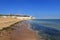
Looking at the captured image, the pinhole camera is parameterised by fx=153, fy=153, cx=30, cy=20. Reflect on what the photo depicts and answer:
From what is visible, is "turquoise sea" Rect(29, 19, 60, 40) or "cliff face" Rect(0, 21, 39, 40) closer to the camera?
"cliff face" Rect(0, 21, 39, 40)

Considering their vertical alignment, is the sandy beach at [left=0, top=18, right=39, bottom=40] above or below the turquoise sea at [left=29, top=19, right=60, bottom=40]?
above

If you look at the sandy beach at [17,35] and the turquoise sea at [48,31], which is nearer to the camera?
the sandy beach at [17,35]

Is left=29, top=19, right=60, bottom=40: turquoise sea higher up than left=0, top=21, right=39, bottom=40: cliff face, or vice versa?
left=0, top=21, right=39, bottom=40: cliff face

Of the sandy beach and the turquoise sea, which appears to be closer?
the sandy beach

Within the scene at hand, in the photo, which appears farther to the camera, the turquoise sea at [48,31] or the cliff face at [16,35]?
the turquoise sea at [48,31]

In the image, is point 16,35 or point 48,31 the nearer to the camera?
point 16,35

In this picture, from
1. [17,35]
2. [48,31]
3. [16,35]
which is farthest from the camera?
[48,31]

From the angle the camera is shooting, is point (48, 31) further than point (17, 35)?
Yes

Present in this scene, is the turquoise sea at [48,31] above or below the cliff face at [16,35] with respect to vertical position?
below

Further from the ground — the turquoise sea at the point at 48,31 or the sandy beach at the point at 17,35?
the sandy beach at the point at 17,35

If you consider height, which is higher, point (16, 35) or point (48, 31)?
point (16, 35)

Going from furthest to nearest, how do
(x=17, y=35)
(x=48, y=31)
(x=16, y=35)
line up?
1. (x=48, y=31)
2. (x=17, y=35)
3. (x=16, y=35)

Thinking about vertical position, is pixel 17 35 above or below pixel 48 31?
above
